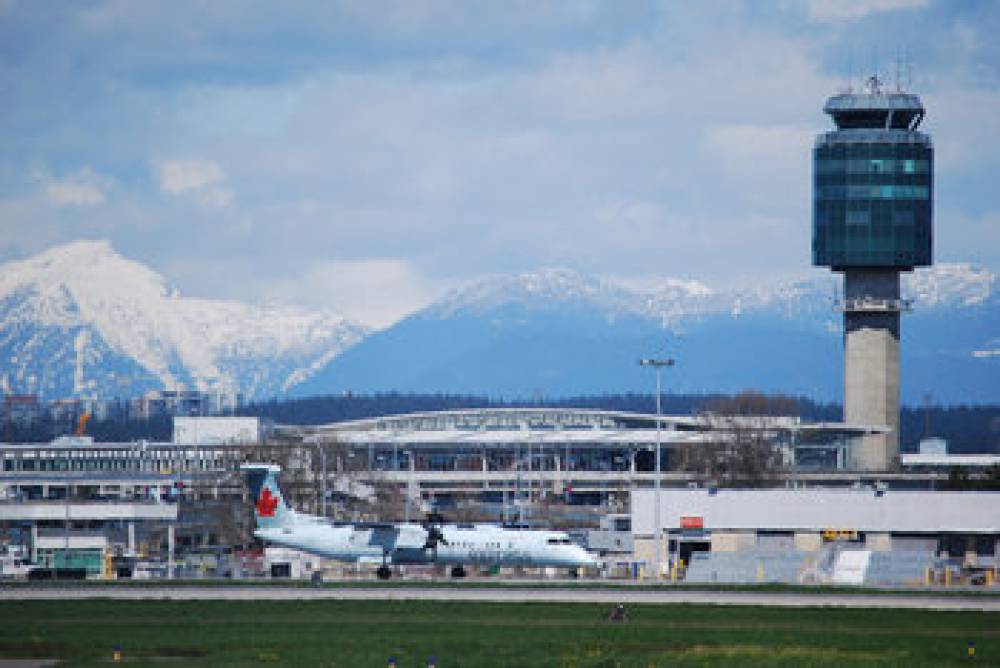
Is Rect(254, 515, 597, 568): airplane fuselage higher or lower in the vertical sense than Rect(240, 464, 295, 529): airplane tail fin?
lower

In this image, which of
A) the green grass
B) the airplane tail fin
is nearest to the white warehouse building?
the green grass

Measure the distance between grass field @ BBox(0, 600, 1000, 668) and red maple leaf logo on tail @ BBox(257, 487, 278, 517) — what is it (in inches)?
1108

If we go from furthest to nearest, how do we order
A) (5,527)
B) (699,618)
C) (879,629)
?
(5,527) → (699,618) → (879,629)

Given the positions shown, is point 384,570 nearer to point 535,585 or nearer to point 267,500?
point 267,500

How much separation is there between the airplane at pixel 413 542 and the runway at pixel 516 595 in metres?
11.9

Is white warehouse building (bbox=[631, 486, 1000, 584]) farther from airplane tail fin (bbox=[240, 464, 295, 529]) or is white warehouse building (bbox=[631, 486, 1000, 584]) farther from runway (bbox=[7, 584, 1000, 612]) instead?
runway (bbox=[7, 584, 1000, 612])

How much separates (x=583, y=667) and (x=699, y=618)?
72.1ft

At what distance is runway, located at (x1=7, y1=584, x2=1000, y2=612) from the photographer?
10162 cm

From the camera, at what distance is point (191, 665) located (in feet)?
239

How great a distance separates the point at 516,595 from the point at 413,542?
21.5 metres

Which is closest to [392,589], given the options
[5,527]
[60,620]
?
[60,620]

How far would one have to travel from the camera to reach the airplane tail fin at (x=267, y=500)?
424ft

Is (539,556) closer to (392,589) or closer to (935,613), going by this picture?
(392,589)

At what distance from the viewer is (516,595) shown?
108062mm
